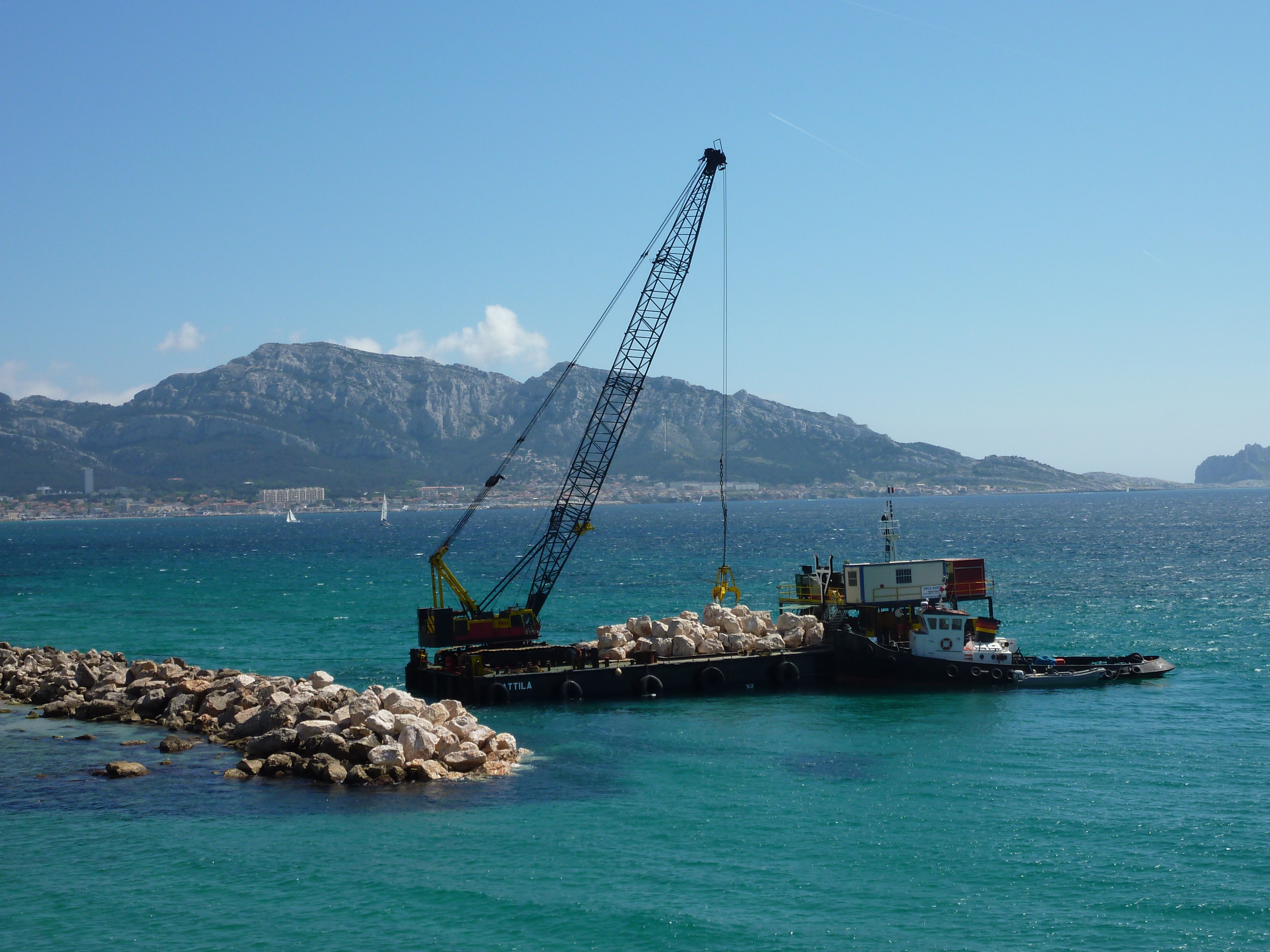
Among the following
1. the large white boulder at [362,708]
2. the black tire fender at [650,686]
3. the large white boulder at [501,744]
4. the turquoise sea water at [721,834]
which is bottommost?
the turquoise sea water at [721,834]

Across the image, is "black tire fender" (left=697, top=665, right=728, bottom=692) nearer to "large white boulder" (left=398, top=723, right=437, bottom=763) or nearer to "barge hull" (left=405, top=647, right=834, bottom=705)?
"barge hull" (left=405, top=647, right=834, bottom=705)

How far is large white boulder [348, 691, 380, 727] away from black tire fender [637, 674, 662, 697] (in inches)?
637

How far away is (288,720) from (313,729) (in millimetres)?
2743

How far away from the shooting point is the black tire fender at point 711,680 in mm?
53781

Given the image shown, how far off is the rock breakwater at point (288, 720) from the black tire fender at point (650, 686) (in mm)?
13106

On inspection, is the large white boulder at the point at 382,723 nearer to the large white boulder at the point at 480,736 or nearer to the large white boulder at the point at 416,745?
the large white boulder at the point at 416,745

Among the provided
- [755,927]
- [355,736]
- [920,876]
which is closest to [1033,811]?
[920,876]

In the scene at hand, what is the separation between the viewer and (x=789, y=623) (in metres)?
58.5

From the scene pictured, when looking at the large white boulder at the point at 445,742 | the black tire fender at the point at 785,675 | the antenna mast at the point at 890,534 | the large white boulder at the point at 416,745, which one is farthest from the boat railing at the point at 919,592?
the large white boulder at the point at 416,745

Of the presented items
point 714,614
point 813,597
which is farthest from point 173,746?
point 813,597

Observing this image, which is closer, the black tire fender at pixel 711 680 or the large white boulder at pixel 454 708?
the large white boulder at pixel 454 708

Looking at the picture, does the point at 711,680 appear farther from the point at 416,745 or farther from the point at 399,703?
the point at 416,745

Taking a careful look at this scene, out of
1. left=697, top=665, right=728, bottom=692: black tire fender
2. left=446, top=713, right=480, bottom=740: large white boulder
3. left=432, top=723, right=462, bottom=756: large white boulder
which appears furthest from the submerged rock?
left=697, top=665, right=728, bottom=692: black tire fender

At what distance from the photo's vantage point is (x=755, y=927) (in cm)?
2436
